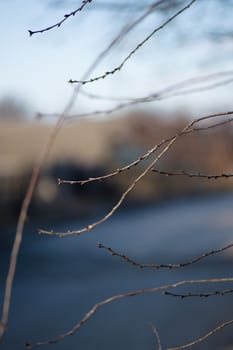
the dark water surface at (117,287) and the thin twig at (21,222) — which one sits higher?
the dark water surface at (117,287)

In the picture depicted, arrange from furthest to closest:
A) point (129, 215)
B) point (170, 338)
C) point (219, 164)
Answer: point (219, 164) < point (129, 215) < point (170, 338)

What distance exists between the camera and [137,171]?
83.6 ft

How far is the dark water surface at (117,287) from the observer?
6.71m

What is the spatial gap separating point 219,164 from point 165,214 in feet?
46.5

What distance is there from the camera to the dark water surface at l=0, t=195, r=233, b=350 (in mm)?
6715

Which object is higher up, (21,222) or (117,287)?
(117,287)

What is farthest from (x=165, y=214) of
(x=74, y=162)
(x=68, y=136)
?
(x=68, y=136)

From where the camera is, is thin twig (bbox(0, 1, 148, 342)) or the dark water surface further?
the dark water surface

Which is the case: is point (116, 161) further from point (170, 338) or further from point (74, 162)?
point (170, 338)

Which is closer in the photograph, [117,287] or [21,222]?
[21,222]

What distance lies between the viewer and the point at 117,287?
8.93 m

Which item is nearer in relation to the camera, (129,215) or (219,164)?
(129,215)

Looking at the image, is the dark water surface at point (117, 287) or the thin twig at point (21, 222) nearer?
the thin twig at point (21, 222)

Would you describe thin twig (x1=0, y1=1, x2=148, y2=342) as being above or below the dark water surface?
below
